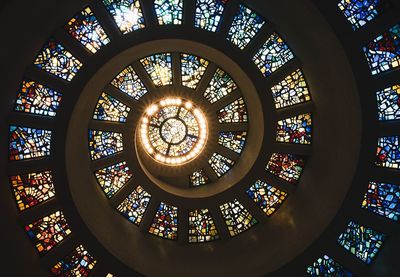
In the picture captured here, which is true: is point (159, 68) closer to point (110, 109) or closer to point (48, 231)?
point (110, 109)

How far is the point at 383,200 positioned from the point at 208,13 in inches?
257

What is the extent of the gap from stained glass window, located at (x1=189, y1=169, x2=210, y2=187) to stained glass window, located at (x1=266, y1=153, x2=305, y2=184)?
2057 millimetres

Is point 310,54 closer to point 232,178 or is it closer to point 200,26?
point 200,26

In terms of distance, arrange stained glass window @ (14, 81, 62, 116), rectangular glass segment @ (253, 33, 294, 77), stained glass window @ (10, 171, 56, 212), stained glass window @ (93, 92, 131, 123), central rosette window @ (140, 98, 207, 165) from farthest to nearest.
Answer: central rosette window @ (140, 98, 207, 165) < stained glass window @ (93, 92, 131, 123) < rectangular glass segment @ (253, 33, 294, 77) < stained glass window @ (10, 171, 56, 212) < stained glass window @ (14, 81, 62, 116)

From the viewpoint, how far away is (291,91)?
32.4ft

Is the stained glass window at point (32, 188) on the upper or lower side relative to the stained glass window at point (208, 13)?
lower

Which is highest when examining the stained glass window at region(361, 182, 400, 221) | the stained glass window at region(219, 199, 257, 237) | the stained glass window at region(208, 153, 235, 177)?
the stained glass window at region(208, 153, 235, 177)

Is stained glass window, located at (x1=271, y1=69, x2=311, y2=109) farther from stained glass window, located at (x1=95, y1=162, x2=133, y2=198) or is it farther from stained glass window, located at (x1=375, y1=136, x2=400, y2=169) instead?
stained glass window, located at (x1=95, y1=162, x2=133, y2=198)

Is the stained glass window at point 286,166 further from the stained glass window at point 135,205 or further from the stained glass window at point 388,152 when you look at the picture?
the stained glass window at point 135,205

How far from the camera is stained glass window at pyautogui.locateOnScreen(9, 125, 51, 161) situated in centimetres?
870

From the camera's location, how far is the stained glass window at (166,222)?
427 inches

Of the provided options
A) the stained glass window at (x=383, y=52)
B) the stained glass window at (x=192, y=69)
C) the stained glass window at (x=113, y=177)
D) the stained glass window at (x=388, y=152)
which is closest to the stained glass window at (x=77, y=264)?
the stained glass window at (x=113, y=177)

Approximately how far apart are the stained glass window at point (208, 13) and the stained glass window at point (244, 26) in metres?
0.47

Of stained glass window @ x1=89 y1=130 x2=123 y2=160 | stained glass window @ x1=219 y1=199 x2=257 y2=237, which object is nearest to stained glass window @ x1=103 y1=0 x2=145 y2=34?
stained glass window @ x1=89 y1=130 x2=123 y2=160
